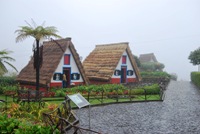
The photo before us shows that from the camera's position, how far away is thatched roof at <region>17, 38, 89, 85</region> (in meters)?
21.9

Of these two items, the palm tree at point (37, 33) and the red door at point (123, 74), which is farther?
→ the red door at point (123, 74)

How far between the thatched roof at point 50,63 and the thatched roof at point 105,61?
4495mm

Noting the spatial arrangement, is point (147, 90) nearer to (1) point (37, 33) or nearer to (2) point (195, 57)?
(1) point (37, 33)

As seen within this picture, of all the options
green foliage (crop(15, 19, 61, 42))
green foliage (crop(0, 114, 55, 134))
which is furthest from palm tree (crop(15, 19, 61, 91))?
green foliage (crop(0, 114, 55, 134))

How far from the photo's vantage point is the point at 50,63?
23.1 meters

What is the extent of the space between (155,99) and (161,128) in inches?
361

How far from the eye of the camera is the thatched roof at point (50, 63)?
2190cm

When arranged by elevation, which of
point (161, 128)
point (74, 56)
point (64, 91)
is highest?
point (74, 56)

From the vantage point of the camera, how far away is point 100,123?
38.1ft

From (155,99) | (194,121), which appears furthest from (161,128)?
(155,99)

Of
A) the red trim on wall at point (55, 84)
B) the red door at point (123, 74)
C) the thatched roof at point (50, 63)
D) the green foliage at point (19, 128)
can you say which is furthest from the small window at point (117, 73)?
the green foliage at point (19, 128)

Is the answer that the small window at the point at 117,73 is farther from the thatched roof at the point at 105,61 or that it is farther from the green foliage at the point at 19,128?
the green foliage at the point at 19,128

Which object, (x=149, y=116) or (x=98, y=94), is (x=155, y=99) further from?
(x=149, y=116)

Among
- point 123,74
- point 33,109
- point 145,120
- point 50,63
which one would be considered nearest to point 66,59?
point 50,63
